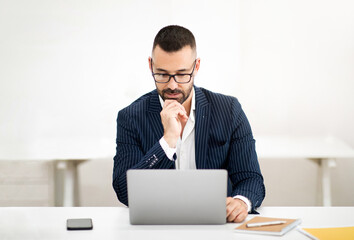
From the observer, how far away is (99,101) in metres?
4.10

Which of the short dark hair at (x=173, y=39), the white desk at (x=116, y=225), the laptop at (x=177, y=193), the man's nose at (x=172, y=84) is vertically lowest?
the white desk at (x=116, y=225)

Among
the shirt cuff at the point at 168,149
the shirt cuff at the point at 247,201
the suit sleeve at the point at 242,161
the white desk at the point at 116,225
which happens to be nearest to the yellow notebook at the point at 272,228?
the white desk at the point at 116,225

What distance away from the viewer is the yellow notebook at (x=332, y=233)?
5.35 ft

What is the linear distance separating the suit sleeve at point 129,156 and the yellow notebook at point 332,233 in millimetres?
642

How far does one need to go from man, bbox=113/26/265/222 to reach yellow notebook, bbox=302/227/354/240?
0.40m

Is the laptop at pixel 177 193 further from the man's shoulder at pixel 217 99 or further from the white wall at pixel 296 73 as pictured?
the white wall at pixel 296 73

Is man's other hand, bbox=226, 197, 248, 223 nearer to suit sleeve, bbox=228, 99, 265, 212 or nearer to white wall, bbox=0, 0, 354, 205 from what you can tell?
suit sleeve, bbox=228, 99, 265, 212

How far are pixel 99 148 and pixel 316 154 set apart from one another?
1.61 metres

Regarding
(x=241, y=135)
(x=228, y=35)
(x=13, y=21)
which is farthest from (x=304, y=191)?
(x=13, y=21)

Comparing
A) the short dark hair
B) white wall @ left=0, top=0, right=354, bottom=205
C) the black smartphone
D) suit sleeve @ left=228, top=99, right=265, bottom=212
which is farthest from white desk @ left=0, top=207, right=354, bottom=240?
white wall @ left=0, top=0, right=354, bottom=205

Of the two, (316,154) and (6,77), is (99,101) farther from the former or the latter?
(316,154)

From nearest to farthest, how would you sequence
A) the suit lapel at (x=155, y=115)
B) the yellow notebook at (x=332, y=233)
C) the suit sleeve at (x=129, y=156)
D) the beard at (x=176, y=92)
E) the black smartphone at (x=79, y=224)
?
the yellow notebook at (x=332, y=233), the black smartphone at (x=79, y=224), the suit sleeve at (x=129, y=156), the beard at (x=176, y=92), the suit lapel at (x=155, y=115)

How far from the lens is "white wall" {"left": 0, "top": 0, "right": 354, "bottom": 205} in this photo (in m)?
4.06

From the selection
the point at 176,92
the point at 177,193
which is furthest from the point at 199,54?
the point at 177,193
